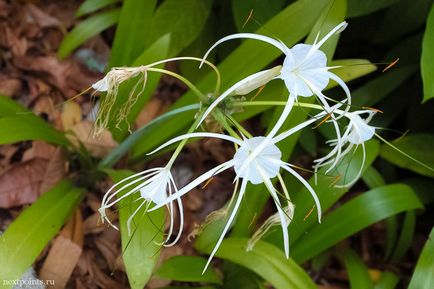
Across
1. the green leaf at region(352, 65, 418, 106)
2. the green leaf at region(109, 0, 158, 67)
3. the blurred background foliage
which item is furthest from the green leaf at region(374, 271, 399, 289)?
the green leaf at region(109, 0, 158, 67)

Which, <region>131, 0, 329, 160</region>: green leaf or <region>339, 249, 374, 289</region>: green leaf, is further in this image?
<region>339, 249, 374, 289</region>: green leaf

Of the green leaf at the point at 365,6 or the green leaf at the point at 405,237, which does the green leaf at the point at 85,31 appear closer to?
the green leaf at the point at 365,6

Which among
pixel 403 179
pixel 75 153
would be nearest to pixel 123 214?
pixel 75 153

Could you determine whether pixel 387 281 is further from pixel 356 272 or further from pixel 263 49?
pixel 263 49

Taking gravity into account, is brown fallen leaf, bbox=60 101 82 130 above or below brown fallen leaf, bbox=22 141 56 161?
above

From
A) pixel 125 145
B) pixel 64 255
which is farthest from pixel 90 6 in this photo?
pixel 64 255

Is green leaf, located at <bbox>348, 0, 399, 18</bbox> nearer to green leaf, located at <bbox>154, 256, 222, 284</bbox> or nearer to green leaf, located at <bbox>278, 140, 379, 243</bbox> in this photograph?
green leaf, located at <bbox>278, 140, 379, 243</bbox>
